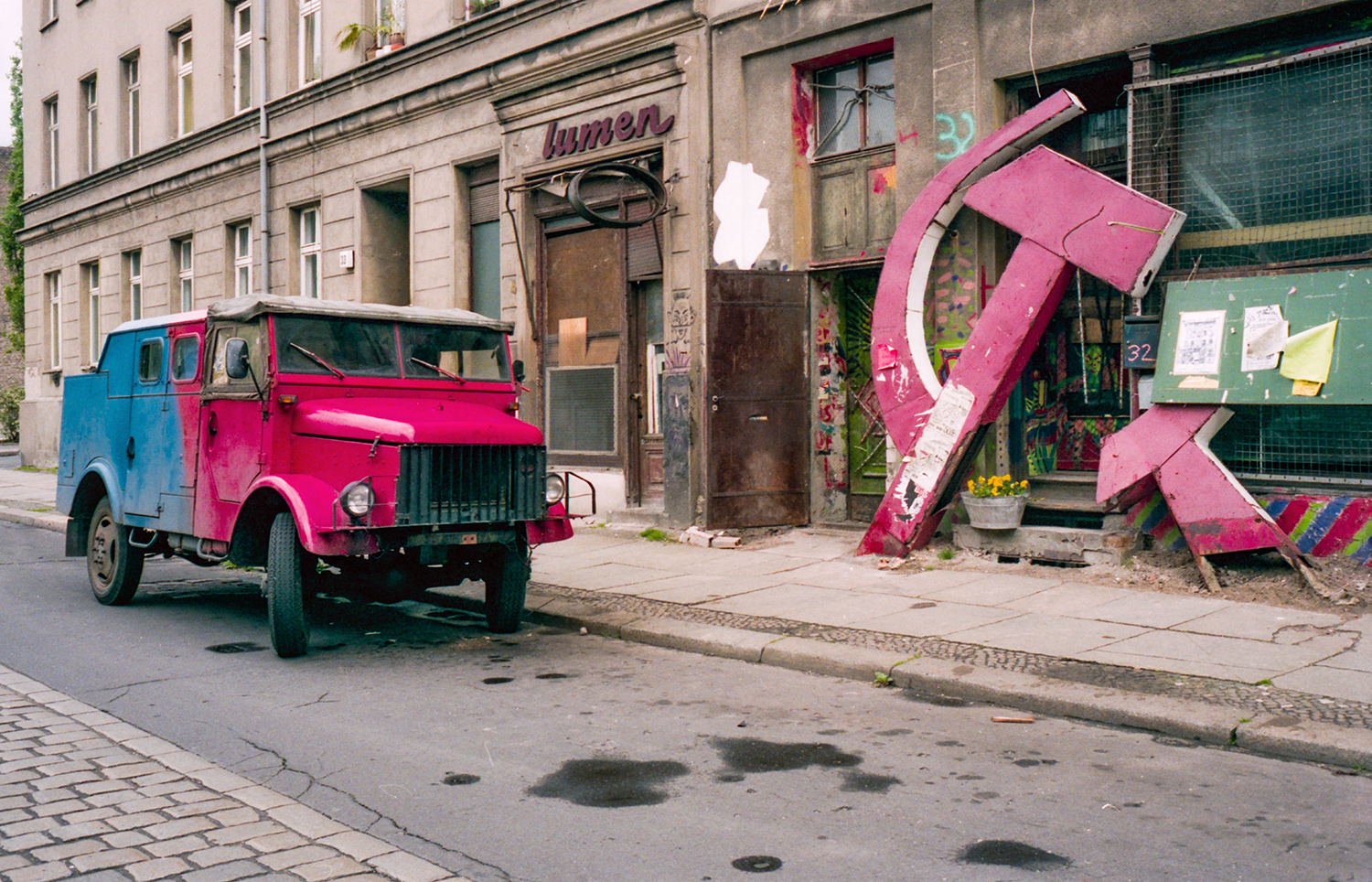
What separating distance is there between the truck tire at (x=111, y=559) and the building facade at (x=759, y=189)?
536 cm

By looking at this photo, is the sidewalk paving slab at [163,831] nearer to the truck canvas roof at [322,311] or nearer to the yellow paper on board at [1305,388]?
the truck canvas roof at [322,311]

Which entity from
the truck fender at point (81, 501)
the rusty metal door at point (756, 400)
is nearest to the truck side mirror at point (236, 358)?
the truck fender at point (81, 501)

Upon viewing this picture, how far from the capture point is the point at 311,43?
1939cm

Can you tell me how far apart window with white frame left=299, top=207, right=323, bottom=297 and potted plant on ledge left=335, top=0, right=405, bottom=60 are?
2.90 metres

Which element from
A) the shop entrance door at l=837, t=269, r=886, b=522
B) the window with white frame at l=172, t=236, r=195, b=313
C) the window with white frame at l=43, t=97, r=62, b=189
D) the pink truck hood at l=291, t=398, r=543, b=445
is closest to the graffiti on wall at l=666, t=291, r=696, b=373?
the shop entrance door at l=837, t=269, r=886, b=522

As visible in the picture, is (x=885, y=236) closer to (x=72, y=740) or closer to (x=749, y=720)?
(x=749, y=720)

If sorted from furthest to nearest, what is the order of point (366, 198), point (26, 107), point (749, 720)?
point (26, 107) → point (366, 198) → point (749, 720)

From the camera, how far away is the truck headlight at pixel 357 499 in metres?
7.04

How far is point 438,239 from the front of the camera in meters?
16.9

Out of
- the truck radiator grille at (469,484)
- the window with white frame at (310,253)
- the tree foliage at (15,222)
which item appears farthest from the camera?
the tree foliage at (15,222)

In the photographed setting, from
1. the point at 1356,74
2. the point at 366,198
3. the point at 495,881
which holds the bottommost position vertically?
the point at 495,881

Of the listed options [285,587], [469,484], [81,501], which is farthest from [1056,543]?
[81,501]

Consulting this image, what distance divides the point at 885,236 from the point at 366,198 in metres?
9.83

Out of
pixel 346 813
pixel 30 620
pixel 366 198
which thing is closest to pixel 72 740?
pixel 346 813
